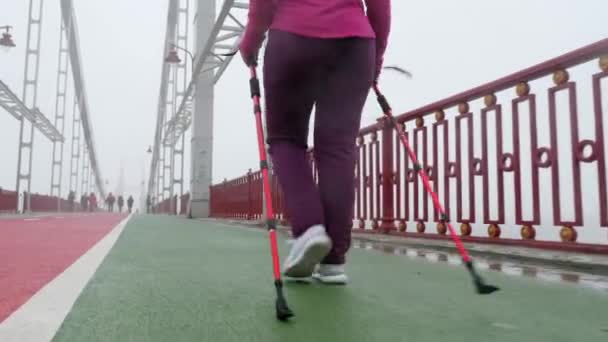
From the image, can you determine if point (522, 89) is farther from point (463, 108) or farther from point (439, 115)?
point (439, 115)

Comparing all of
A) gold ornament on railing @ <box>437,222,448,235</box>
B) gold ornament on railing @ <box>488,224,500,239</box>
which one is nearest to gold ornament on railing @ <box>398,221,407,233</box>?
gold ornament on railing @ <box>437,222,448,235</box>

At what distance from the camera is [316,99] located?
2.36m

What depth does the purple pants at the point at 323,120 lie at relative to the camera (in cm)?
224

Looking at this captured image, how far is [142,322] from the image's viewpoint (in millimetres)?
1587

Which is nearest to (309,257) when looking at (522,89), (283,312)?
(283,312)

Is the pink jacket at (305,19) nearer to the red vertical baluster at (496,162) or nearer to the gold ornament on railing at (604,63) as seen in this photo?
the gold ornament on railing at (604,63)

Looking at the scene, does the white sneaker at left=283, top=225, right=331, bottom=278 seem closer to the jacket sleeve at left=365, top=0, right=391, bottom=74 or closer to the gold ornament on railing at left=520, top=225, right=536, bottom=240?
the jacket sleeve at left=365, top=0, right=391, bottom=74

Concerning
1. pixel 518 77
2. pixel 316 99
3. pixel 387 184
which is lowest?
pixel 387 184

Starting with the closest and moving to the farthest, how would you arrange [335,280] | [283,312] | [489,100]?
[283,312], [335,280], [489,100]

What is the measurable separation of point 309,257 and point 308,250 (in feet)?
0.14

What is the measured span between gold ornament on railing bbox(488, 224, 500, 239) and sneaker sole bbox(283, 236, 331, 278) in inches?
95.7

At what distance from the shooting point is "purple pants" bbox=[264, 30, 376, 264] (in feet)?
7.34

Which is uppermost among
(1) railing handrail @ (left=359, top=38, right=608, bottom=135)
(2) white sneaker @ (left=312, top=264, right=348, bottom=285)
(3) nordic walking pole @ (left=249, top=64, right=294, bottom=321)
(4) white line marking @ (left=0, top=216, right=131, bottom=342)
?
(1) railing handrail @ (left=359, top=38, right=608, bottom=135)

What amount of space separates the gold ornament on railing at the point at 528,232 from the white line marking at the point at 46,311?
2.93 meters
